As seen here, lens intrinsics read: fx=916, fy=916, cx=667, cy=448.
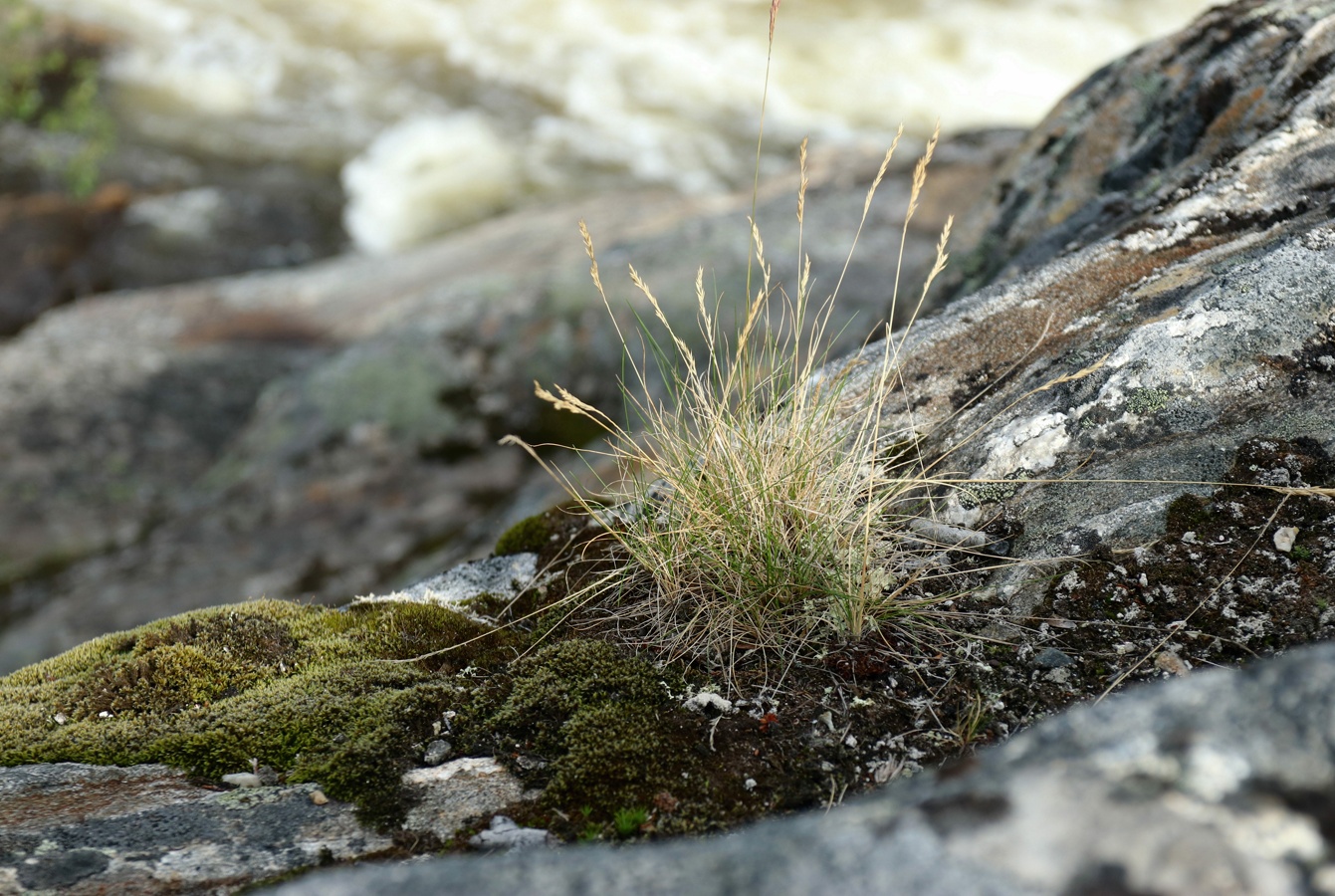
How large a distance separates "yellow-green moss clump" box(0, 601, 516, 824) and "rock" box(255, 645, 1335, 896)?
109 cm

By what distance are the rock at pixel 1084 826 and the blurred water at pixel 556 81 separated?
15367 millimetres

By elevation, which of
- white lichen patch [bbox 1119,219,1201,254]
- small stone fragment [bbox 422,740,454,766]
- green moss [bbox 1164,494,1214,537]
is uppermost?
white lichen patch [bbox 1119,219,1201,254]

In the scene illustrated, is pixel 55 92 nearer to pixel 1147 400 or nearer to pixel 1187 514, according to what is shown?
pixel 1147 400

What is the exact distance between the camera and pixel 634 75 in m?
18.4

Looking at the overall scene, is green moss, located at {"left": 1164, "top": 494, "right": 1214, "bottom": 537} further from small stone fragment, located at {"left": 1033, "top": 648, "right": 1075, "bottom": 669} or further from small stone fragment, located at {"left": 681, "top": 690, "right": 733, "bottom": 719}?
small stone fragment, located at {"left": 681, "top": 690, "right": 733, "bottom": 719}

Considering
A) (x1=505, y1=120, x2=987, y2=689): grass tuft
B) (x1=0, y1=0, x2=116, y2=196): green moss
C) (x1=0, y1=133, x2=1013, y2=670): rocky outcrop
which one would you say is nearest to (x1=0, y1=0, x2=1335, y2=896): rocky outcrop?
(x1=505, y1=120, x2=987, y2=689): grass tuft

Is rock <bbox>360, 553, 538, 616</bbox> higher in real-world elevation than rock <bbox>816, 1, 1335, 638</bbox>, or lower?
lower

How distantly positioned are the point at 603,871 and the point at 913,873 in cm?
43

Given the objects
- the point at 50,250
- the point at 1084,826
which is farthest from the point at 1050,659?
the point at 50,250

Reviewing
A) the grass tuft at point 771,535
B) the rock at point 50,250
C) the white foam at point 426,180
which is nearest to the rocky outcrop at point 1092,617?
the grass tuft at point 771,535

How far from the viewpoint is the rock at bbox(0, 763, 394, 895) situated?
1.92 metres

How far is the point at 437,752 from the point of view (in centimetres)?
236

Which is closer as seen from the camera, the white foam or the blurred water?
the white foam

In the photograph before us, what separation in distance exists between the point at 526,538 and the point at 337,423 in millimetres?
4944
